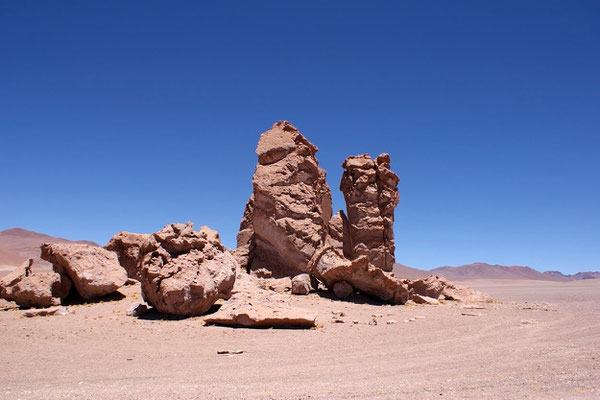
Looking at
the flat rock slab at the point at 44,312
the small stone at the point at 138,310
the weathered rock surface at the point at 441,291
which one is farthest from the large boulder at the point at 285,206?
the flat rock slab at the point at 44,312

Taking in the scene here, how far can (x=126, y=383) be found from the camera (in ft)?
22.3

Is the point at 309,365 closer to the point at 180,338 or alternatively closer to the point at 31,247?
the point at 180,338

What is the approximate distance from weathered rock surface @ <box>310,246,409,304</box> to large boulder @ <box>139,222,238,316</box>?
3.64m

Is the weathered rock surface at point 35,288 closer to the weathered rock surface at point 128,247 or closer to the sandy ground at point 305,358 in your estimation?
the sandy ground at point 305,358

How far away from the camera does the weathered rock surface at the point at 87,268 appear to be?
47.3 ft

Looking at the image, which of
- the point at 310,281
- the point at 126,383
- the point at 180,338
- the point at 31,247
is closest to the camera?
the point at 126,383

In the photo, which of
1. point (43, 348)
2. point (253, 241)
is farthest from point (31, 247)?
point (43, 348)

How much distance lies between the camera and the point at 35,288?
45.9ft

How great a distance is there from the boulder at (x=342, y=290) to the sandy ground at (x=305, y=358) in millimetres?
1830

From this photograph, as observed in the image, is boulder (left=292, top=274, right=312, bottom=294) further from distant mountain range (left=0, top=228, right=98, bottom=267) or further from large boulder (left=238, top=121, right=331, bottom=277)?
distant mountain range (left=0, top=228, right=98, bottom=267)

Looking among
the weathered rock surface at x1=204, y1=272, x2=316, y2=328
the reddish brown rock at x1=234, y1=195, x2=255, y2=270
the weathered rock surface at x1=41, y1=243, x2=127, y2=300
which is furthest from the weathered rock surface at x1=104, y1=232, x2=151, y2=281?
the weathered rock surface at x1=204, y1=272, x2=316, y2=328

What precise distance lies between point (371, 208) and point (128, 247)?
10602 millimetres

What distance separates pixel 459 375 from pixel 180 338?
5953 millimetres

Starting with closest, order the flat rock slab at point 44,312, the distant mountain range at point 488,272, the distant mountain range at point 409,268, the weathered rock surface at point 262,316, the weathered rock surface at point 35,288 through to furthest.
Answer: the weathered rock surface at point 262,316
the flat rock slab at point 44,312
the weathered rock surface at point 35,288
the distant mountain range at point 409,268
the distant mountain range at point 488,272
